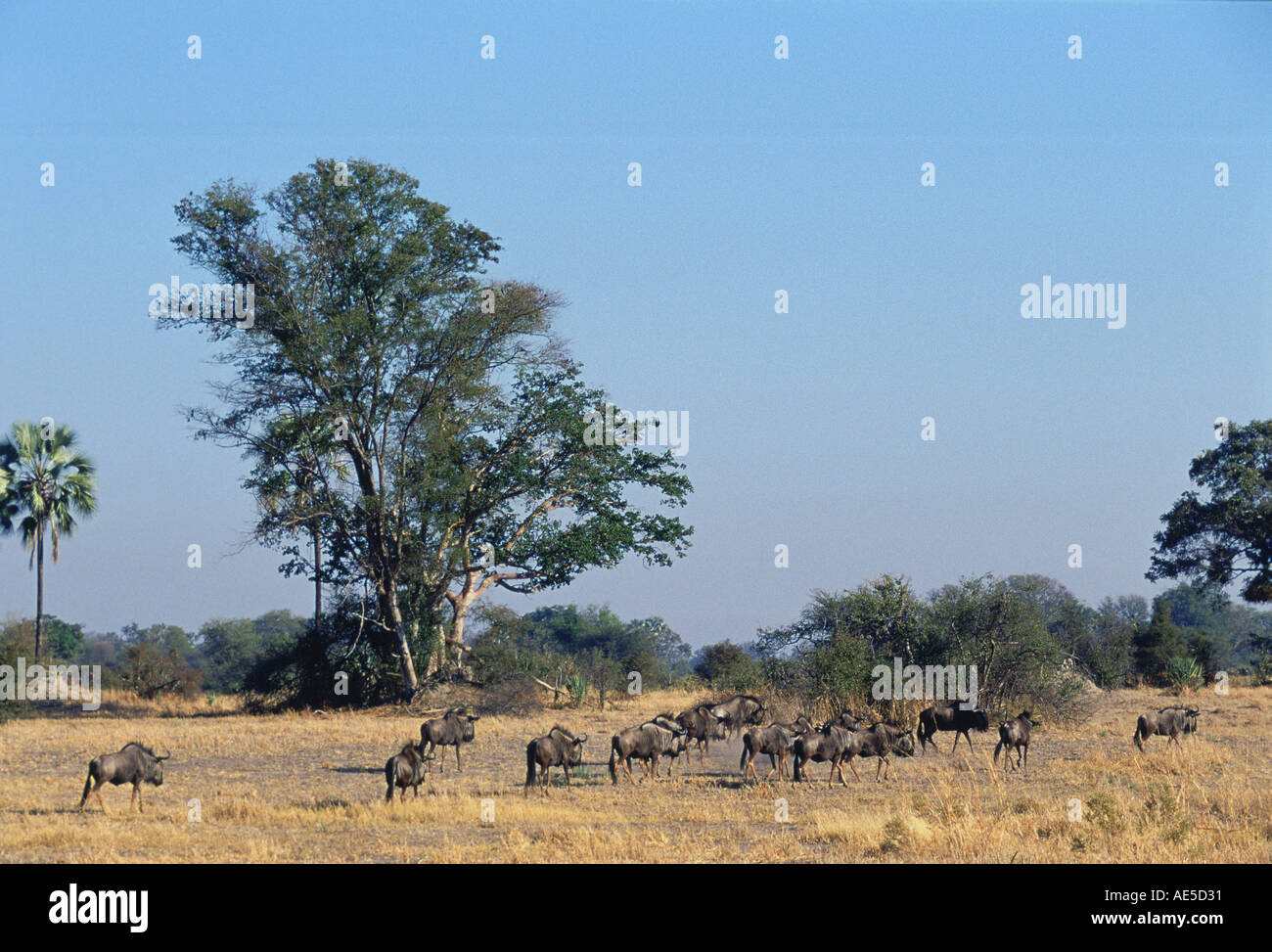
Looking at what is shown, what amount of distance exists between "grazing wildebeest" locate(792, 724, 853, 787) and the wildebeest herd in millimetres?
14

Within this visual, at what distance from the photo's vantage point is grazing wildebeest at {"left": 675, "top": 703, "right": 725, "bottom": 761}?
2034cm

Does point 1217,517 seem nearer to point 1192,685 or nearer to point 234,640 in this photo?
point 1192,685

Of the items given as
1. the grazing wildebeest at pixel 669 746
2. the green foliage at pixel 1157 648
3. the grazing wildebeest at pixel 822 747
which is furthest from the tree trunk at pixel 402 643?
the green foliage at pixel 1157 648

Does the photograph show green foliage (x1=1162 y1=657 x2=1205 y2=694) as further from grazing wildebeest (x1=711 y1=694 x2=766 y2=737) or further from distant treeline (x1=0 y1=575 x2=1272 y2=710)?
grazing wildebeest (x1=711 y1=694 x2=766 y2=737)

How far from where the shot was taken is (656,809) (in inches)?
608

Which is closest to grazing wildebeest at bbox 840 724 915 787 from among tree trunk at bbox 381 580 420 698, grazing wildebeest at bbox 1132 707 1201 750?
grazing wildebeest at bbox 1132 707 1201 750

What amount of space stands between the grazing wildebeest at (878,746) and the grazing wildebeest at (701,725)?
8.44 ft

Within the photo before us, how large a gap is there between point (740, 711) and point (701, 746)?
2.00m

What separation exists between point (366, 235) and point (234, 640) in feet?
221

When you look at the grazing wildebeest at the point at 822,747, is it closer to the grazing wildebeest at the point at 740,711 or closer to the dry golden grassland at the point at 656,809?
the dry golden grassland at the point at 656,809

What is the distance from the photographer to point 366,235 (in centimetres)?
3484

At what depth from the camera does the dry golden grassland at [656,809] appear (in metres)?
12.1

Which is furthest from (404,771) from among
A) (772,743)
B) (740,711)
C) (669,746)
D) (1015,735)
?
(1015,735)
